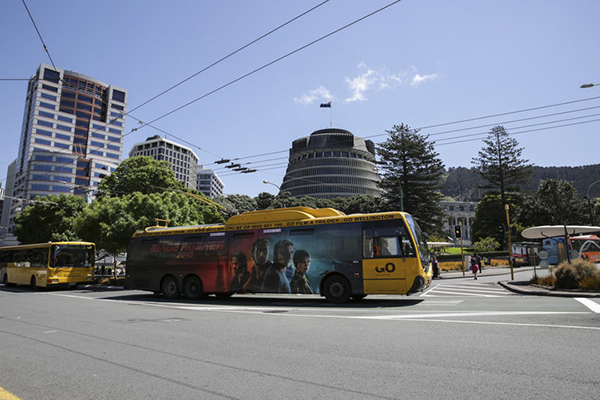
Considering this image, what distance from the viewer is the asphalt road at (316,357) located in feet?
12.6

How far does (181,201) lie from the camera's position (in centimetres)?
3020

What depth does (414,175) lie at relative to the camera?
1850 inches

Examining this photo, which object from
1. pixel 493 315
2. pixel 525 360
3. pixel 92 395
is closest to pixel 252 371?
pixel 92 395

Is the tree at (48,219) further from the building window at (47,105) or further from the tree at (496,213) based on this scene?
the building window at (47,105)

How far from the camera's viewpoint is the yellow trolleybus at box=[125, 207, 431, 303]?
1184 centimetres

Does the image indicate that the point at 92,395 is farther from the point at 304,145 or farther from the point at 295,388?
the point at 304,145

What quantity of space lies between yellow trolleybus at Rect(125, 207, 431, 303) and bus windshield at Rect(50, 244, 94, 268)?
25.3 feet

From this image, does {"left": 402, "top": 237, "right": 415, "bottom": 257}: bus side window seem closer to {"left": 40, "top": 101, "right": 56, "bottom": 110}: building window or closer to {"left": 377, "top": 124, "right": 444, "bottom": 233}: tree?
{"left": 377, "top": 124, "right": 444, "bottom": 233}: tree

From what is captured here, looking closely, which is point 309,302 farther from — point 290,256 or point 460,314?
point 460,314

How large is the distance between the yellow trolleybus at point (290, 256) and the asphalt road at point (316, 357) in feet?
9.97

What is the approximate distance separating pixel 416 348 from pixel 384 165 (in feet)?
147

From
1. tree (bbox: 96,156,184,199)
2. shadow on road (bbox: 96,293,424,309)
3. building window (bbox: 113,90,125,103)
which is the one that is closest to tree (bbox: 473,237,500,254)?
tree (bbox: 96,156,184,199)

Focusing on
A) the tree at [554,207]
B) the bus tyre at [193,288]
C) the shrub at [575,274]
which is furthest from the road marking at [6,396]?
the tree at [554,207]

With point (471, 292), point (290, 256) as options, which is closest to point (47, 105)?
point (290, 256)
